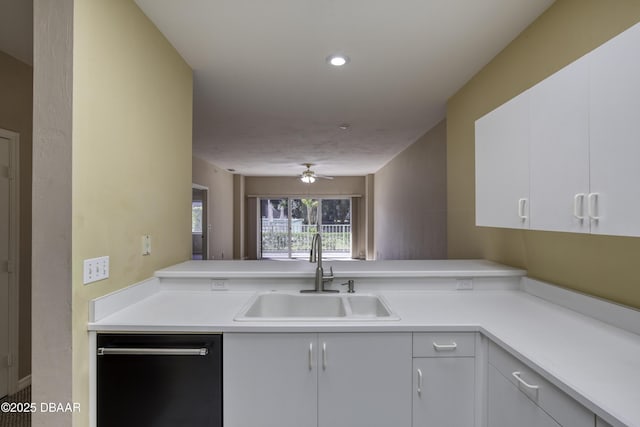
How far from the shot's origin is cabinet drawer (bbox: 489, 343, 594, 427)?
93 centimetres

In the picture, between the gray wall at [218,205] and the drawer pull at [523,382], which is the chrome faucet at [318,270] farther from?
the gray wall at [218,205]

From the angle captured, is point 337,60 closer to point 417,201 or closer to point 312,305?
point 312,305

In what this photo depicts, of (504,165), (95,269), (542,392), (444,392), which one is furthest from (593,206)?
(95,269)

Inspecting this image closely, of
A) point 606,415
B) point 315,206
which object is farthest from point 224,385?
point 315,206

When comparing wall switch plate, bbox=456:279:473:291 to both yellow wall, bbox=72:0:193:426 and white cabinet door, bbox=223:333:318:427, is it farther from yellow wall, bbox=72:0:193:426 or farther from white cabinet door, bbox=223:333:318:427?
yellow wall, bbox=72:0:193:426

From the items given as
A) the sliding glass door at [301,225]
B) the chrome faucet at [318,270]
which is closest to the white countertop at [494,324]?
the chrome faucet at [318,270]

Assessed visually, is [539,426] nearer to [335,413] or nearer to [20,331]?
[335,413]

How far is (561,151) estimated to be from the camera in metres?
1.22

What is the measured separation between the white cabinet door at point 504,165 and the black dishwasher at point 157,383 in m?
1.49

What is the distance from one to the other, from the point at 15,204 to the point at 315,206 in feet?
23.6

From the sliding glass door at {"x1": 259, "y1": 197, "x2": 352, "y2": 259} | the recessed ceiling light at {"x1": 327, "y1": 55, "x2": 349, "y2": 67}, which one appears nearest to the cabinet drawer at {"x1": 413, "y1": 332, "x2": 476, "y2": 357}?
the recessed ceiling light at {"x1": 327, "y1": 55, "x2": 349, "y2": 67}

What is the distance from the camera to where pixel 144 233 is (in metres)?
1.85

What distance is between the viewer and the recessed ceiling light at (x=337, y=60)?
89.4 inches

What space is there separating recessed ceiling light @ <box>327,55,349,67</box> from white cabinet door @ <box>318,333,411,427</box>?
1.85m
